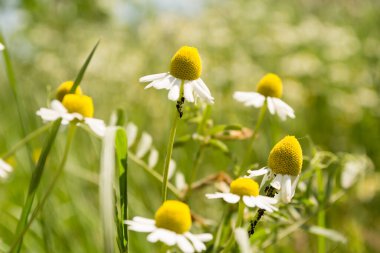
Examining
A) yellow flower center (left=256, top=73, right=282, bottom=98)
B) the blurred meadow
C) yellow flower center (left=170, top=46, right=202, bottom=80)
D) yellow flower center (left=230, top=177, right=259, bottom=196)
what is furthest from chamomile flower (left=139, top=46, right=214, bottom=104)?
the blurred meadow

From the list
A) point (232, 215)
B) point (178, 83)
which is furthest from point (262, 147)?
point (178, 83)

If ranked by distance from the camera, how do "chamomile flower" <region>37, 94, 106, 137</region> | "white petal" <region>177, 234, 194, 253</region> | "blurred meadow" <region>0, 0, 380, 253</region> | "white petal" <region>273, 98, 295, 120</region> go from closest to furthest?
1. "white petal" <region>177, 234, 194, 253</region>
2. "chamomile flower" <region>37, 94, 106, 137</region>
3. "white petal" <region>273, 98, 295, 120</region>
4. "blurred meadow" <region>0, 0, 380, 253</region>

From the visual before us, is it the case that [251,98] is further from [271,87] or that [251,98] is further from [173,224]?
[173,224]

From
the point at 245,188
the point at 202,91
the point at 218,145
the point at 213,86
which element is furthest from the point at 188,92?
the point at 213,86

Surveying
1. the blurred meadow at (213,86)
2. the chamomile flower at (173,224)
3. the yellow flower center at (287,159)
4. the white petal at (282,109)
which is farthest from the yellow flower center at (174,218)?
the blurred meadow at (213,86)

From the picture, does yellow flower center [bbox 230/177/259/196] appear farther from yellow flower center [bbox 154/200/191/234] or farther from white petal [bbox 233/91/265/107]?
white petal [bbox 233/91/265/107]

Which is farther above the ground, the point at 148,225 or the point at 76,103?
the point at 76,103

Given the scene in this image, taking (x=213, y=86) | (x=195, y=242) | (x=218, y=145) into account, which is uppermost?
(x=213, y=86)

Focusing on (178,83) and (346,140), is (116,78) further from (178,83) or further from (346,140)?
(178,83)
